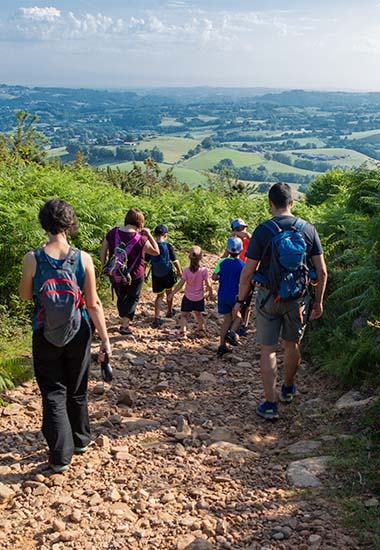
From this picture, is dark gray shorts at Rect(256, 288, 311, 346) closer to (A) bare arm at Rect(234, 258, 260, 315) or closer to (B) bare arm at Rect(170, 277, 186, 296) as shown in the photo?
(A) bare arm at Rect(234, 258, 260, 315)

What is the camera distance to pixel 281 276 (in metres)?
4.38

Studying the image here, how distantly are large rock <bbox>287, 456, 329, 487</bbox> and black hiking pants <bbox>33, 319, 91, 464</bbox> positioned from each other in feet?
5.11

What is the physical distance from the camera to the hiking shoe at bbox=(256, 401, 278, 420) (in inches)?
186

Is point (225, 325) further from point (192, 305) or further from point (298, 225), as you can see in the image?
point (298, 225)

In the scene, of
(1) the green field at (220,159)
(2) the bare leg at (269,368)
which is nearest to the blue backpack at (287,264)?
(2) the bare leg at (269,368)

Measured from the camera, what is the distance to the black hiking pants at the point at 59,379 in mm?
3668

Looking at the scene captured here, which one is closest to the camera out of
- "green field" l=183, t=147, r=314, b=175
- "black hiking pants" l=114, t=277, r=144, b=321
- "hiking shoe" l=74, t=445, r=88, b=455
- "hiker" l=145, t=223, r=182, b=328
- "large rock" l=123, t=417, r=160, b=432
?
"hiking shoe" l=74, t=445, r=88, b=455

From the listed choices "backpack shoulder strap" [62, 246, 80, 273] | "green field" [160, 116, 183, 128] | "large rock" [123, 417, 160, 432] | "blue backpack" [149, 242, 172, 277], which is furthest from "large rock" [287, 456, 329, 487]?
"green field" [160, 116, 183, 128]

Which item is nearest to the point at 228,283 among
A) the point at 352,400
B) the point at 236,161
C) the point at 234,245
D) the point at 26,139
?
the point at 234,245

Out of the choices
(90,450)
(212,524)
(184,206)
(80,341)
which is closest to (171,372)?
(90,450)

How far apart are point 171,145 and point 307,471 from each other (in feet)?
296

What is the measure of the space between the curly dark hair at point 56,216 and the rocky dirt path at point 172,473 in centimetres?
169

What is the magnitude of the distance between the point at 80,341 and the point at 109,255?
290 centimetres

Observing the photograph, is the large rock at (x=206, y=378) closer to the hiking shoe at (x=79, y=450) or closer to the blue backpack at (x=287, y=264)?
the blue backpack at (x=287, y=264)
